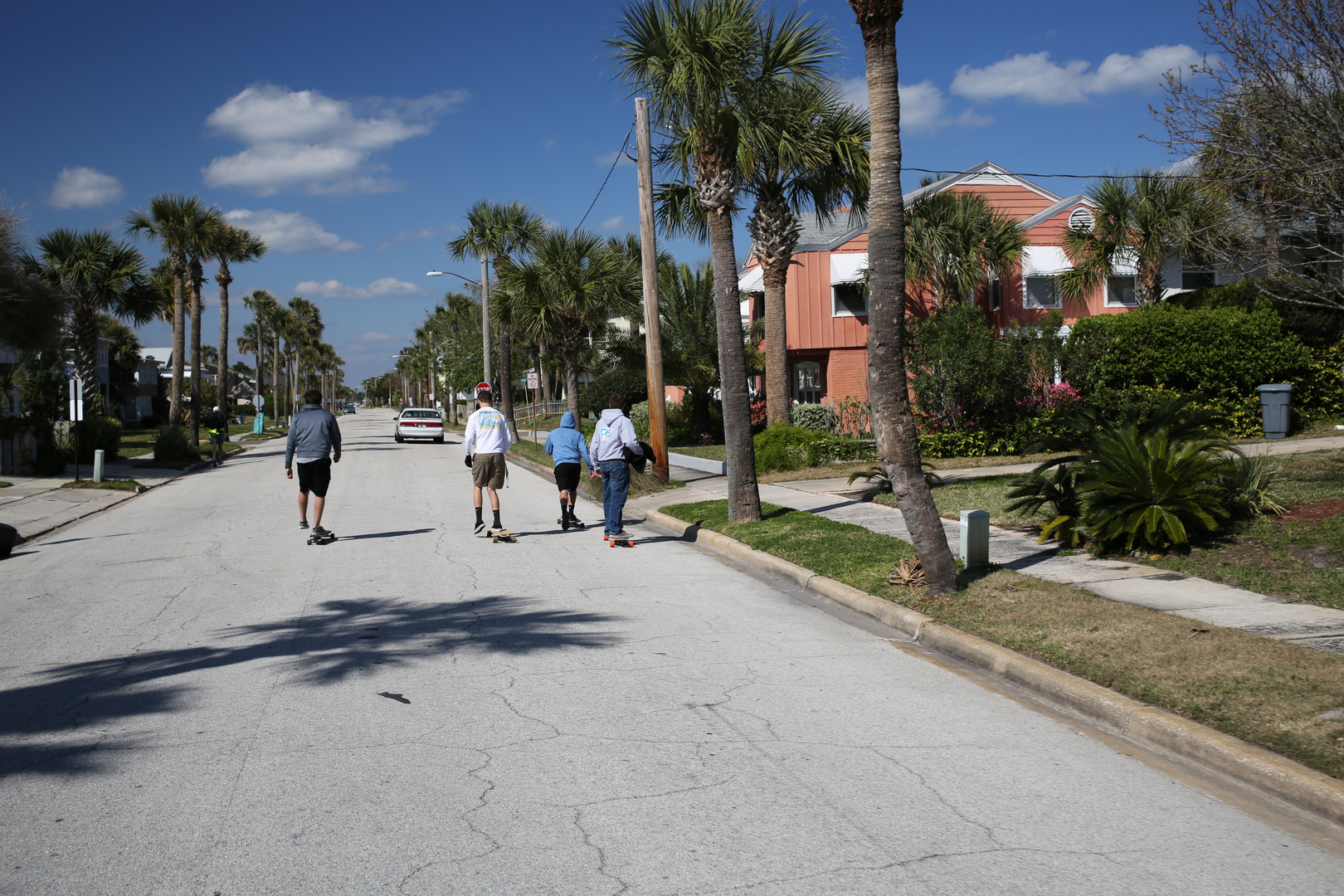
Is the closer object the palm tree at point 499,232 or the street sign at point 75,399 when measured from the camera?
the street sign at point 75,399

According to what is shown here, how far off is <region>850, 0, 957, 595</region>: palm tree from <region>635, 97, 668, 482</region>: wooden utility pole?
373 inches

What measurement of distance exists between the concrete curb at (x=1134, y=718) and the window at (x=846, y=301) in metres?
21.9

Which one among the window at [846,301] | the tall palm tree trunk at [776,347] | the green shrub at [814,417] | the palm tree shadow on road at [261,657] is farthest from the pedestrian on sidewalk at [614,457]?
the window at [846,301]

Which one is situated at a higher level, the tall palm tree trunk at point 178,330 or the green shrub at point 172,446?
the tall palm tree trunk at point 178,330

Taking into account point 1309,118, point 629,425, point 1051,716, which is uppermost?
point 1309,118

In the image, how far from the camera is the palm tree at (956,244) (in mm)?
26562

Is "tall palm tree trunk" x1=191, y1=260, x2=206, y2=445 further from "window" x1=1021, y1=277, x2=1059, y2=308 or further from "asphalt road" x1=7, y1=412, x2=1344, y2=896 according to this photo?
"asphalt road" x1=7, y1=412, x2=1344, y2=896

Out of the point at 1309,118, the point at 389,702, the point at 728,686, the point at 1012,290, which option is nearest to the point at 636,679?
the point at 728,686

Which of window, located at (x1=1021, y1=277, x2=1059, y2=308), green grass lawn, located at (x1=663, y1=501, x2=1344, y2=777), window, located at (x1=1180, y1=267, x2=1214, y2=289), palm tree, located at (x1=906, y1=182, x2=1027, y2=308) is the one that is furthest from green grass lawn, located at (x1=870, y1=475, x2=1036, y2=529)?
window, located at (x1=1180, y1=267, x2=1214, y2=289)

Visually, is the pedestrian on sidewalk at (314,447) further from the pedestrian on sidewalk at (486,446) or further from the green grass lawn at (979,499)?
the green grass lawn at (979,499)

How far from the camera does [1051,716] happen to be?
545cm

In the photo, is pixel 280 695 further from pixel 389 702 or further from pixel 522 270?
pixel 522 270

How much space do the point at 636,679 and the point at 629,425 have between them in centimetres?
665

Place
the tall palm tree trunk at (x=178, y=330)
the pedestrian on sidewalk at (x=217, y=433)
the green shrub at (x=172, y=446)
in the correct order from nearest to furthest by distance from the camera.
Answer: the green shrub at (x=172, y=446), the pedestrian on sidewalk at (x=217, y=433), the tall palm tree trunk at (x=178, y=330)
